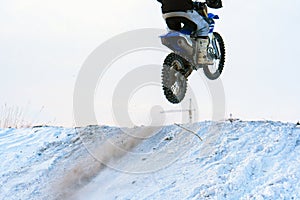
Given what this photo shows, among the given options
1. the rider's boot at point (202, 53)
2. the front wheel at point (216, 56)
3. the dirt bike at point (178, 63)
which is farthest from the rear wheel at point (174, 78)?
the front wheel at point (216, 56)

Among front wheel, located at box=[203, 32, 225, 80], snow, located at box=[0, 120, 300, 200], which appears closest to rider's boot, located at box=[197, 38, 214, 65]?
front wheel, located at box=[203, 32, 225, 80]

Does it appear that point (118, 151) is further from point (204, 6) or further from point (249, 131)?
point (204, 6)

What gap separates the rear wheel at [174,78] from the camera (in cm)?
638

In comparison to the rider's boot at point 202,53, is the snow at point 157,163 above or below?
below

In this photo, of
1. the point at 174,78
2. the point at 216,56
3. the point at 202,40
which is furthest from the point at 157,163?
the point at 216,56

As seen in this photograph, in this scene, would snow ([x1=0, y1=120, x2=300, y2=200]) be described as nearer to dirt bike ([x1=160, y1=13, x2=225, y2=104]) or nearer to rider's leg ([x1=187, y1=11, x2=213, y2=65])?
dirt bike ([x1=160, y1=13, x2=225, y2=104])

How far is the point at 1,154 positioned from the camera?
6742 mm

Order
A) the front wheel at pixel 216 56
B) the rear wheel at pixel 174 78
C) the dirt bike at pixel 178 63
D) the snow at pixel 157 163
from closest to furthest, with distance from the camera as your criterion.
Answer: the snow at pixel 157 163 < the dirt bike at pixel 178 63 < the rear wheel at pixel 174 78 < the front wheel at pixel 216 56

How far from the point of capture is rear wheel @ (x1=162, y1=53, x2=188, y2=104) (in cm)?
638

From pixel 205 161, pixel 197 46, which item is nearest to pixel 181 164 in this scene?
Answer: pixel 205 161

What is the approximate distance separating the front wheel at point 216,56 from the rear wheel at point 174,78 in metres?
0.47

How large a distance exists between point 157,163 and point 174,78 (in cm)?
132

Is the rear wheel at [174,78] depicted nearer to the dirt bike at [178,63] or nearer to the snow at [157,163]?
the dirt bike at [178,63]

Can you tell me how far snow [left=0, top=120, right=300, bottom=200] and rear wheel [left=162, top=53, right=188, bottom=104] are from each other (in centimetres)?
50
